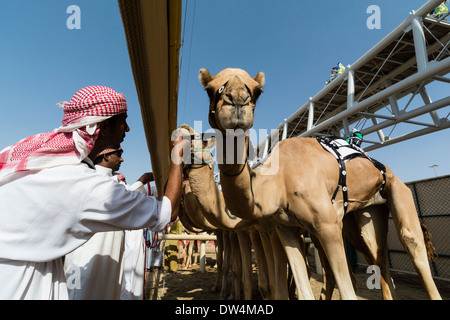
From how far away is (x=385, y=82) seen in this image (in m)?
9.70

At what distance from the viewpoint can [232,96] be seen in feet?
5.17

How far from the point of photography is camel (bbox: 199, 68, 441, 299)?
176cm

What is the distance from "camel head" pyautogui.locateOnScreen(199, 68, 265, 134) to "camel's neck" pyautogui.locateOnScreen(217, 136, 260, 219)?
0.16m

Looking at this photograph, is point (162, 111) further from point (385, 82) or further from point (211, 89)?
point (385, 82)

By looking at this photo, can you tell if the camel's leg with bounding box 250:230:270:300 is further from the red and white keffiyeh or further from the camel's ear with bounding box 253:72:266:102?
the red and white keffiyeh

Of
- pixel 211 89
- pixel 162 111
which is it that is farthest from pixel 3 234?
pixel 162 111

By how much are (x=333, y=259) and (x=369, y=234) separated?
169 centimetres

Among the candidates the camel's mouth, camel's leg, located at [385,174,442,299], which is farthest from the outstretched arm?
camel's leg, located at [385,174,442,299]

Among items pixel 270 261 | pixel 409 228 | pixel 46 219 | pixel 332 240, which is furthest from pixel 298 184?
pixel 46 219

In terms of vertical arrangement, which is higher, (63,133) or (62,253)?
A: (63,133)

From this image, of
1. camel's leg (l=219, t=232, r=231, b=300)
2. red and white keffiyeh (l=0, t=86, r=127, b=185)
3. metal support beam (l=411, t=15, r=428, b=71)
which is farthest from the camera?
camel's leg (l=219, t=232, r=231, b=300)

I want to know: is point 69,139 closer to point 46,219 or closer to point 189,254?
point 46,219

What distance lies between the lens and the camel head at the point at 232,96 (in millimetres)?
1559
